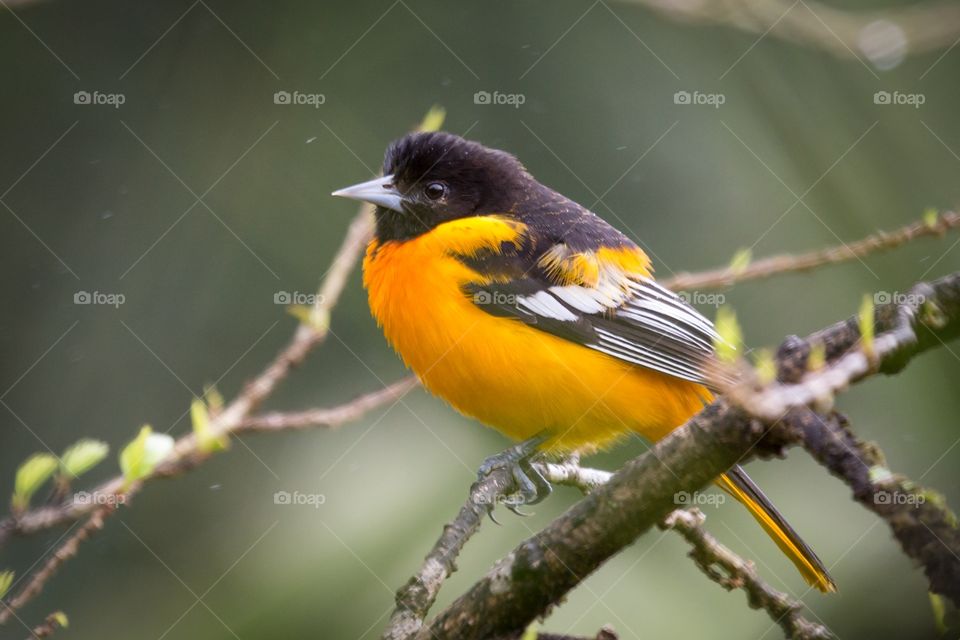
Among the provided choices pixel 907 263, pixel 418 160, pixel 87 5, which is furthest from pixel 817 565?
pixel 87 5

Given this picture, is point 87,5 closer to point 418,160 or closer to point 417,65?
point 417,65

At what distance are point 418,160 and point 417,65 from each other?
1979 millimetres

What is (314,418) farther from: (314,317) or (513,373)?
(513,373)

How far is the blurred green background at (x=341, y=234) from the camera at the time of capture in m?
3.89

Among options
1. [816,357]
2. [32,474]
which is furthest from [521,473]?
[816,357]

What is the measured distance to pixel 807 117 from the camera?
488cm

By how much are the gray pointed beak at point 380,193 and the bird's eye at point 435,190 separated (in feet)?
0.42

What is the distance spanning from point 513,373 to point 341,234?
2.31 m

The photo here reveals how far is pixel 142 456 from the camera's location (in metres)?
2.34

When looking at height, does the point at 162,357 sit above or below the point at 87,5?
below

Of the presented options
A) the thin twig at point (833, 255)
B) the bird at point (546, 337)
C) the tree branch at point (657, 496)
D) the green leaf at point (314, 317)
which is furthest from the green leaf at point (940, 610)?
the bird at point (546, 337)

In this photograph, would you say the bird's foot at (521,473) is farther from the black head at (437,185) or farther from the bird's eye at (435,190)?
the bird's eye at (435,190)

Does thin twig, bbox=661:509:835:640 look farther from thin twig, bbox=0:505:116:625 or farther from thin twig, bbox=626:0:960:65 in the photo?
thin twig, bbox=626:0:960:65

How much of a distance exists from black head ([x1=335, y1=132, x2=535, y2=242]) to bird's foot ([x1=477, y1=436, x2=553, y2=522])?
3.36 ft
